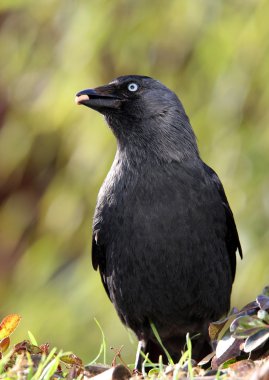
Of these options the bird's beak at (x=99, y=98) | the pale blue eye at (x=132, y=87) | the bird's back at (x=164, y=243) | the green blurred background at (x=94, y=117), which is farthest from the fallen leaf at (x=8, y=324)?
the green blurred background at (x=94, y=117)

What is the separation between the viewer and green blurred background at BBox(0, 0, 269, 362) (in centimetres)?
537

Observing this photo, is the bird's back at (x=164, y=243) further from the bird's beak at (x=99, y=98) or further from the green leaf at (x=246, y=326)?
the green leaf at (x=246, y=326)

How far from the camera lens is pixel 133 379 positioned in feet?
10.1

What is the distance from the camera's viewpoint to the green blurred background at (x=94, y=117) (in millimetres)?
5367

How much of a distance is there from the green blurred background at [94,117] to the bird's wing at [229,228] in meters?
0.18

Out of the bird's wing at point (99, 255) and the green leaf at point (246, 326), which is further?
the bird's wing at point (99, 255)

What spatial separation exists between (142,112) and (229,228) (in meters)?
0.78

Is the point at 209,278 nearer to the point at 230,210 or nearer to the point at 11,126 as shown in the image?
the point at 230,210

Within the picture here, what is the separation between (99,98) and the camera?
196 inches

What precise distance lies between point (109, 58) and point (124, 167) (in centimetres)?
122

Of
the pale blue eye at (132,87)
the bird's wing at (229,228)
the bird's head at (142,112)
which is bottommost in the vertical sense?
the bird's wing at (229,228)

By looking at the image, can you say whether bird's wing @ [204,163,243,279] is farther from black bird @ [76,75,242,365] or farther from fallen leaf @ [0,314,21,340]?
fallen leaf @ [0,314,21,340]

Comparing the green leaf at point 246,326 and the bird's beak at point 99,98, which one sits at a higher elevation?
the bird's beak at point 99,98

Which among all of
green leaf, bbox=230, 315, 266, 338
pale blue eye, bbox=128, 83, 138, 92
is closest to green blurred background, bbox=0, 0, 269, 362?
pale blue eye, bbox=128, 83, 138, 92
